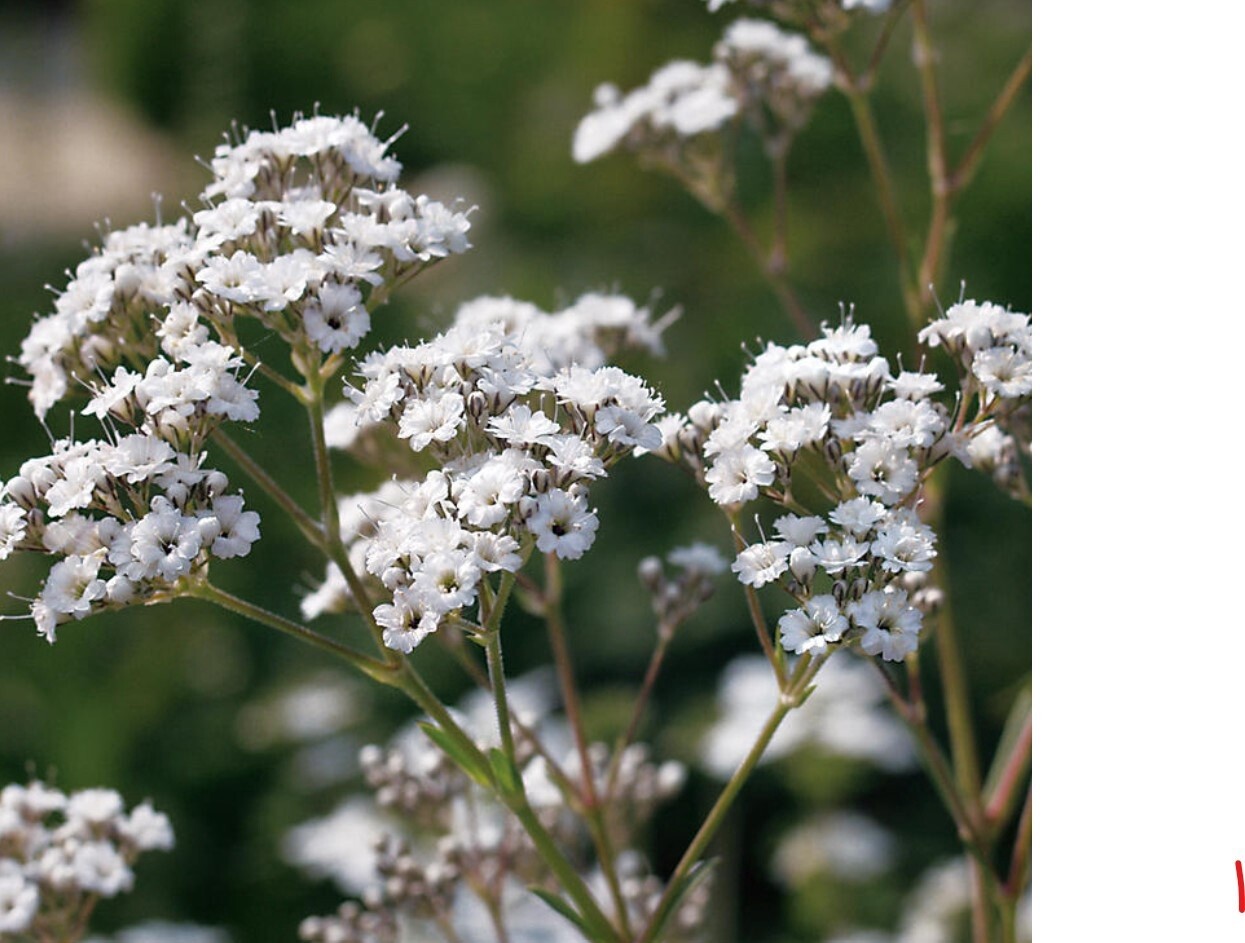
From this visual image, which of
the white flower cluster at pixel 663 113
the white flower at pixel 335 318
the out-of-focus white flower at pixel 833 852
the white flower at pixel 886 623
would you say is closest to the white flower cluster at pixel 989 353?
the white flower at pixel 886 623

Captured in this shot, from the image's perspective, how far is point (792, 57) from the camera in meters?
2.97

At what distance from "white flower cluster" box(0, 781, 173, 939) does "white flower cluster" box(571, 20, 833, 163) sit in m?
1.47

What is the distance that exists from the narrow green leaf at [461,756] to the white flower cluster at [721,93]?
4.62ft

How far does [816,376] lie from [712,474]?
0.59 feet

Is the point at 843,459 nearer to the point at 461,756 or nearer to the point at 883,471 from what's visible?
the point at 883,471

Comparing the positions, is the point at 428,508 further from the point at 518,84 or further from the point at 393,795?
the point at 518,84

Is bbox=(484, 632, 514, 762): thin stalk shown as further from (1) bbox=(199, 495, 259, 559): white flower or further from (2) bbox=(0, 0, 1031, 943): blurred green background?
(2) bbox=(0, 0, 1031, 943): blurred green background

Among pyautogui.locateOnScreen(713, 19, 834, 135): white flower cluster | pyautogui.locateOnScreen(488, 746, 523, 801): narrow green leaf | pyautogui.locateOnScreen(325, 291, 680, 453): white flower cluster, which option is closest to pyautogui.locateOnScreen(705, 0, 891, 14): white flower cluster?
pyautogui.locateOnScreen(713, 19, 834, 135): white flower cluster

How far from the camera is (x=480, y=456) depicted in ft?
5.99

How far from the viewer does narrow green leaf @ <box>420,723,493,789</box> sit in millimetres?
1836

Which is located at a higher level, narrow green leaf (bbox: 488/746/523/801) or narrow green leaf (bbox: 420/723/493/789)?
narrow green leaf (bbox: 420/723/493/789)

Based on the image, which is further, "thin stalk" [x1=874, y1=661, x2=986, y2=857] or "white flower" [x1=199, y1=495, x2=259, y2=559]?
"thin stalk" [x1=874, y1=661, x2=986, y2=857]

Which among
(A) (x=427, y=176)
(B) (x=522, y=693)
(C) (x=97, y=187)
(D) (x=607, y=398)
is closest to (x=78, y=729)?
(B) (x=522, y=693)

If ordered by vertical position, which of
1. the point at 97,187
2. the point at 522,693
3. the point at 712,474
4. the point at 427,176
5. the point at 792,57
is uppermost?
the point at 97,187
